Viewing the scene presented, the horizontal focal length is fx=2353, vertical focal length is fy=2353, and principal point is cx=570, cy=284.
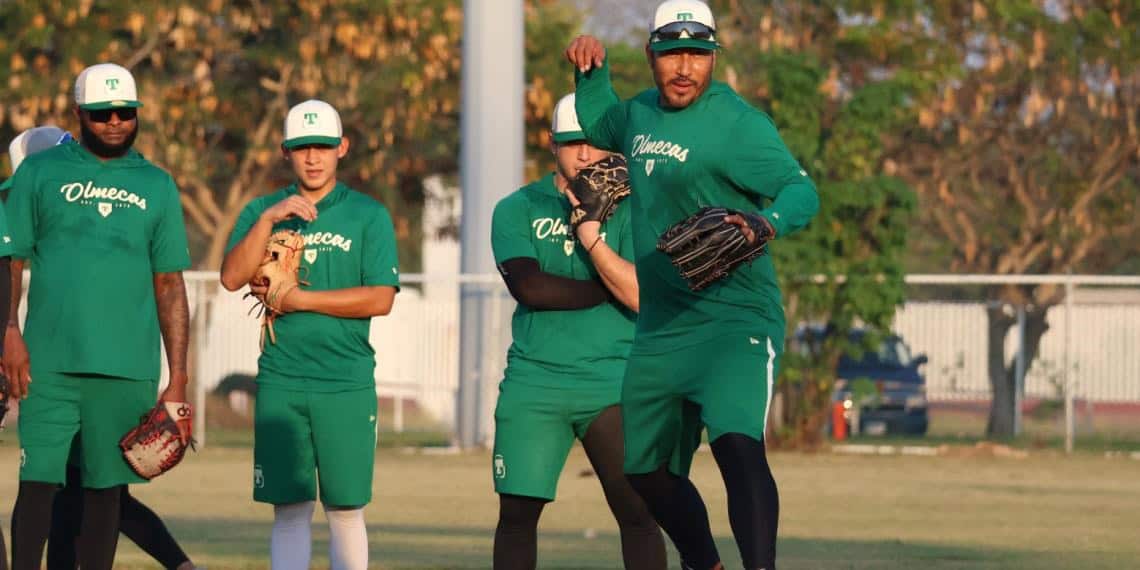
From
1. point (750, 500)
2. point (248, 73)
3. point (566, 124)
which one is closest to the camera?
point (750, 500)

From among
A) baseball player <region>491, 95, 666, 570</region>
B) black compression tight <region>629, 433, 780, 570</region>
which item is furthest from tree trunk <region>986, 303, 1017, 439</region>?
black compression tight <region>629, 433, 780, 570</region>

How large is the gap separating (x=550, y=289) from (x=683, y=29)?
143 centimetres

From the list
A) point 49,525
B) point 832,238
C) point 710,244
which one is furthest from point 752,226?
point 832,238

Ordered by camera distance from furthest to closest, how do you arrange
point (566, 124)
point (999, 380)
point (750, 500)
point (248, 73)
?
point (248, 73), point (999, 380), point (566, 124), point (750, 500)

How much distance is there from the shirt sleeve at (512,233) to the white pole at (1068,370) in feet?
53.9

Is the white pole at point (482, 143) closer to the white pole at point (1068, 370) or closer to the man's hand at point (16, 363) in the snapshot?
the white pole at point (1068, 370)

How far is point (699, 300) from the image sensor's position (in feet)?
27.0

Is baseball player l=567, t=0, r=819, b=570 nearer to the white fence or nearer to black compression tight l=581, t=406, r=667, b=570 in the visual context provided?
black compression tight l=581, t=406, r=667, b=570

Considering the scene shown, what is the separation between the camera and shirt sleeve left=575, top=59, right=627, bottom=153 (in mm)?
8836

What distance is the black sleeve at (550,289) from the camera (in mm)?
9211

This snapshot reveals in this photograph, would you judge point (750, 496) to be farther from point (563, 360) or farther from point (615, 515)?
point (563, 360)

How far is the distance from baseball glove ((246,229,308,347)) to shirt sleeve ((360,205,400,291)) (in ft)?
0.83

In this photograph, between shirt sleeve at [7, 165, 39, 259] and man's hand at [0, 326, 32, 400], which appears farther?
shirt sleeve at [7, 165, 39, 259]

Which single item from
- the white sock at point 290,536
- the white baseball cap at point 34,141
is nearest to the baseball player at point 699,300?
the white sock at point 290,536
